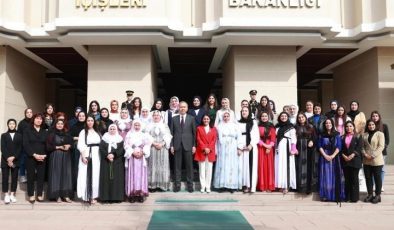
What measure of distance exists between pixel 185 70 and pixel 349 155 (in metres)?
9.06

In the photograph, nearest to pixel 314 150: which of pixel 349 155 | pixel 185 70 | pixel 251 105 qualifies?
pixel 349 155

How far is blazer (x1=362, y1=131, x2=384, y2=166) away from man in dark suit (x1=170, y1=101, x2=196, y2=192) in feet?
11.3

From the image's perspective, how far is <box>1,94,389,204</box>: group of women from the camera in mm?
8359

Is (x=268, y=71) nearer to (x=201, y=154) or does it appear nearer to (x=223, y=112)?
(x=223, y=112)

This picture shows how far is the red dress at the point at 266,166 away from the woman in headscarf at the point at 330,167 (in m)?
0.95

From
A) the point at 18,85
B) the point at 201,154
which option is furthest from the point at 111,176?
the point at 18,85

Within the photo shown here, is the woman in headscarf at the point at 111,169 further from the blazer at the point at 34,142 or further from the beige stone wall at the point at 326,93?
the beige stone wall at the point at 326,93

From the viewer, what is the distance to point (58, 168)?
27.5 ft

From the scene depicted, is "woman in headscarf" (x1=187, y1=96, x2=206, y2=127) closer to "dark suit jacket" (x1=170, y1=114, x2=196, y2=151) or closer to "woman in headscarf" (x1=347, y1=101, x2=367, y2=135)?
"dark suit jacket" (x1=170, y1=114, x2=196, y2=151)

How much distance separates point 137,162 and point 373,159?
463 centimetres

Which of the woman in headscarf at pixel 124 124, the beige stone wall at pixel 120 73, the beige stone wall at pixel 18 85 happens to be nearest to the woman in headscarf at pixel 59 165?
the woman in headscarf at pixel 124 124

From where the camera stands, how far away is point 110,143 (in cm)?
833

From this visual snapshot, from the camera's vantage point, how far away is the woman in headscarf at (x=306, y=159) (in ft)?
28.8

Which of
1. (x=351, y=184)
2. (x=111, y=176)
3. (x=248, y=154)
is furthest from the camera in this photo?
(x=248, y=154)
